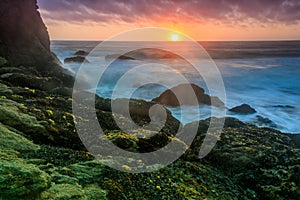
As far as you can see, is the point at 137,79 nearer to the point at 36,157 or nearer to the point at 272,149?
the point at 272,149

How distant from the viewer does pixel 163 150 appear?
13.4 m

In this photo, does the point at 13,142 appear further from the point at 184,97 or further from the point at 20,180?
the point at 184,97

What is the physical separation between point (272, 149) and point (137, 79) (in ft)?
134

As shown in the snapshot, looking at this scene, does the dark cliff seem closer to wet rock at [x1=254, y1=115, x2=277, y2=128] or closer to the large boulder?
the large boulder

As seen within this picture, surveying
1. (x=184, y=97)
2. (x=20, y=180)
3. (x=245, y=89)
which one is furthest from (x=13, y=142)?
(x=245, y=89)

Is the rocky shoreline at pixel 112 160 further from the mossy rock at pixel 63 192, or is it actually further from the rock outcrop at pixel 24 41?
the rock outcrop at pixel 24 41

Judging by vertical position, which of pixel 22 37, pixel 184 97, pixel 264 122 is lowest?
pixel 264 122

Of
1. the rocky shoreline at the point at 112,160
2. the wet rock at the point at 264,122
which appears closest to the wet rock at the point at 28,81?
the rocky shoreline at the point at 112,160

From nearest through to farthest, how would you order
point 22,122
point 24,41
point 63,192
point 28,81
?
point 63,192
point 22,122
point 28,81
point 24,41

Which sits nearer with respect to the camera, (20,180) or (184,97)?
(20,180)

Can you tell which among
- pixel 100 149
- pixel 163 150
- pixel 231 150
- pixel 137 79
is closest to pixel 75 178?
pixel 100 149

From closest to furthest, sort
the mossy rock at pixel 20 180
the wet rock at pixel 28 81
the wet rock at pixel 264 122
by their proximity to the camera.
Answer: the mossy rock at pixel 20 180 < the wet rock at pixel 28 81 < the wet rock at pixel 264 122

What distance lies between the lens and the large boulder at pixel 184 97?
33.2 metres

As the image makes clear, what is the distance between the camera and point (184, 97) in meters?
34.5
